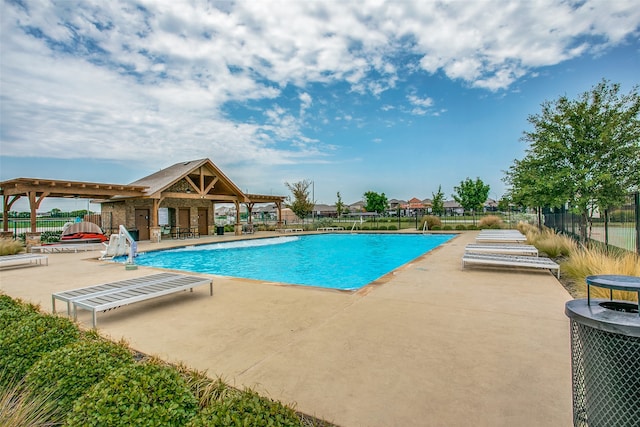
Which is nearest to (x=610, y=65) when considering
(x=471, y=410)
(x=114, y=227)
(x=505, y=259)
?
(x=505, y=259)

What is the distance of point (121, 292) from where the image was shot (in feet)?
15.5

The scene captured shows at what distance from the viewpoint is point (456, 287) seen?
570cm

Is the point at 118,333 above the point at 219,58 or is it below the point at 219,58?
below

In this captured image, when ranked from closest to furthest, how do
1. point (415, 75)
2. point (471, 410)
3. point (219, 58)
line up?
1. point (471, 410)
2. point (219, 58)
3. point (415, 75)

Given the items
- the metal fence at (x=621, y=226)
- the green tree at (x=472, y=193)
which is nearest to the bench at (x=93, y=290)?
the metal fence at (x=621, y=226)

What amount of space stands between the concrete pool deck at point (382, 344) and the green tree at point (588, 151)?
3348 millimetres

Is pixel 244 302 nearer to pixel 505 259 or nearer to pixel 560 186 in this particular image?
pixel 505 259

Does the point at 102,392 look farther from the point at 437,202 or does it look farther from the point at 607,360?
the point at 437,202

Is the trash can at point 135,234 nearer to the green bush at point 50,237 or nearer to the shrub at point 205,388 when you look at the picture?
the green bush at point 50,237

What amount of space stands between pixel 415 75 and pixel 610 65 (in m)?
8.84

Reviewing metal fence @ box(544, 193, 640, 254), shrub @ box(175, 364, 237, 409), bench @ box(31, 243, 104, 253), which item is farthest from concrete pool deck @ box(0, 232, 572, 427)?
bench @ box(31, 243, 104, 253)

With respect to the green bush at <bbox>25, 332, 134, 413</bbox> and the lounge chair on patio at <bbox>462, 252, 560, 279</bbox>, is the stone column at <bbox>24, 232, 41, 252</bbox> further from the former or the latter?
the lounge chair on patio at <bbox>462, 252, 560, 279</bbox>

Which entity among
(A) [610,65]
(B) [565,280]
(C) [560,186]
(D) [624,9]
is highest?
(D) [624,9]

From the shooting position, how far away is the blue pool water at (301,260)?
9531 mm
